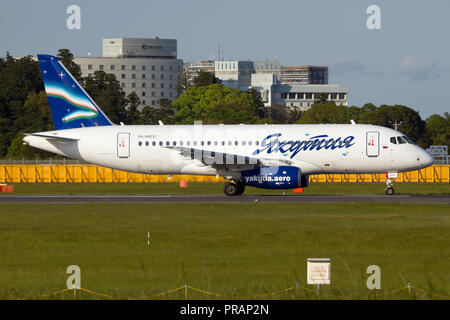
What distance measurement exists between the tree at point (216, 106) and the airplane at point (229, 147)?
90256 millimetres

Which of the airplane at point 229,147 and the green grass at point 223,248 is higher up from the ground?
the airplane at point 229,147

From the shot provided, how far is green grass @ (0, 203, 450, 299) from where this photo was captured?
20.6 metres

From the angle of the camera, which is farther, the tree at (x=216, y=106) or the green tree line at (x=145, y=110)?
the green tree line at (x=145, y=110)

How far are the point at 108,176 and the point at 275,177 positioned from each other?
3687 cm

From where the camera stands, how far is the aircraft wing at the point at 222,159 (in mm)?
50062

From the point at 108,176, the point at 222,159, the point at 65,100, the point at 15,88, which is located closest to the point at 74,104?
the point at 65,100

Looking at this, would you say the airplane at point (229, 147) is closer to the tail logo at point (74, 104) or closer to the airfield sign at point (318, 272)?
the tail logo at point (74, 104)

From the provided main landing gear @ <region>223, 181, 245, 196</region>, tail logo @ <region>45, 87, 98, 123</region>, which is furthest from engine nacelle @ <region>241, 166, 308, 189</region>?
tail logo @ <region>45, 87, 98, 123</region>

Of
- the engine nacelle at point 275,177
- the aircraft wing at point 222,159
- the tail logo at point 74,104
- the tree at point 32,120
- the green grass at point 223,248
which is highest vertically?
the tree at point 32,120

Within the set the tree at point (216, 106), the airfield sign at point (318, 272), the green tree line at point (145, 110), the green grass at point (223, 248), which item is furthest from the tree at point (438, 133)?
Result: the airfield sign at point (318, 272)

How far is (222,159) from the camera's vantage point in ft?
166

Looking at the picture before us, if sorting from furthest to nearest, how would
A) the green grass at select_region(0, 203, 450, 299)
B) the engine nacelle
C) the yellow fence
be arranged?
1. the yellow fence
2. the engine nacelle
3. the green grass at select_region(0, 203, 450, 299)

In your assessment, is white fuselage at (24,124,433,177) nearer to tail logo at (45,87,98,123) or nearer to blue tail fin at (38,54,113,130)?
blue tail fin at (38,54,113,130)

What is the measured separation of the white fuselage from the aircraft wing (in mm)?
137
